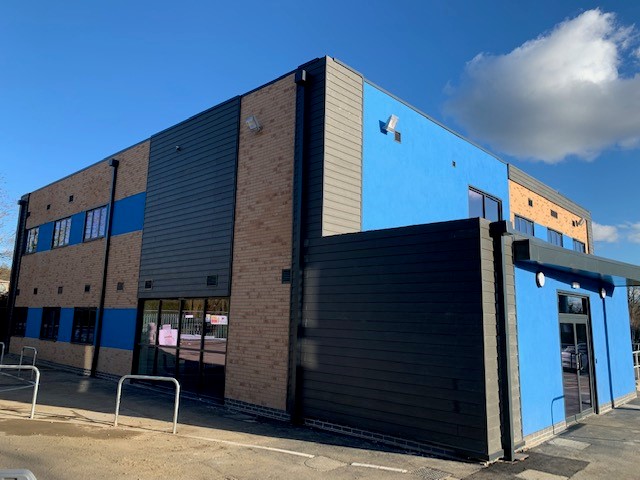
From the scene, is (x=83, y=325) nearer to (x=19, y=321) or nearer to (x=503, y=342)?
(x=19, y=321)

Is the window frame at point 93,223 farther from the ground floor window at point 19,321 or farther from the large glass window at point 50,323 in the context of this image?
the ground floor window at point 19,321

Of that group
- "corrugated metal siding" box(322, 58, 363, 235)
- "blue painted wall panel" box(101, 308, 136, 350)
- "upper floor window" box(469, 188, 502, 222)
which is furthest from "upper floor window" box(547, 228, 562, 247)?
"blue painted wall panel" box(101, 308, 136, 350)

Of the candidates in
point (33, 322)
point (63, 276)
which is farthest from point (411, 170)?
point (33, 322)

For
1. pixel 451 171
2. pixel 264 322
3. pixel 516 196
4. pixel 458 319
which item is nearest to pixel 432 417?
pixel 458 319

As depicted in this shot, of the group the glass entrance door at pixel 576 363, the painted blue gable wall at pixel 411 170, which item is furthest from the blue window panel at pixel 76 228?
the glass entrance door at pixel 576 363

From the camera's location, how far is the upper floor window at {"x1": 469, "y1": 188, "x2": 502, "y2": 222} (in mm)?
15492

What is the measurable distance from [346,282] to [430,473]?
3.73 metres

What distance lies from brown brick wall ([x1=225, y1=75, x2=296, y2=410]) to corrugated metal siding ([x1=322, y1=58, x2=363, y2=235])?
1.00m

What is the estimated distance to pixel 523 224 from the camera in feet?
62.1

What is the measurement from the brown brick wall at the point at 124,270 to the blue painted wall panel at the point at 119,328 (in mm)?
229

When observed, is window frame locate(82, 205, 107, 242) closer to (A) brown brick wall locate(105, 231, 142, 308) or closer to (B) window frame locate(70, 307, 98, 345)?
(A) brown brick wall locate(105, 231, 142, 308)

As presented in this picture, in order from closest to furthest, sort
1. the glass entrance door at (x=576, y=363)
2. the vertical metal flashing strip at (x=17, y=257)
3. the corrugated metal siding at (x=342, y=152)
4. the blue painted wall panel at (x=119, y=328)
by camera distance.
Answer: the glass entrance door at (x=576, y=363) → the corrugated metal siding at (x=342, y=152) → the blue painted wall panel at (x=119, y=328) → the vertical metal flashing strip at (x=17, y=257)

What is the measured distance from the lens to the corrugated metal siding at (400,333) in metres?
7.17

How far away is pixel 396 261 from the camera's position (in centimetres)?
832
